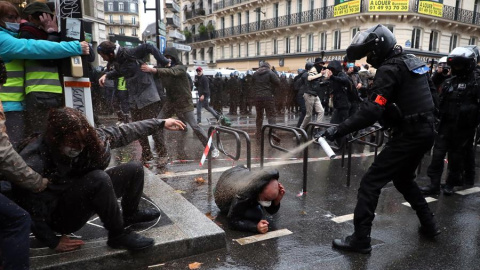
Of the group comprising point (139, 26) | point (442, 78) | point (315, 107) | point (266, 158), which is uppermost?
point (139, 26)

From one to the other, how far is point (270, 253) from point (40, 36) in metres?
2.90

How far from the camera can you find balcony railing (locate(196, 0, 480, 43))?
31.4 meters

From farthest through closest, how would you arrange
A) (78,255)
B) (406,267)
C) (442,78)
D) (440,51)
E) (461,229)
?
1. (440,51)
2. (442,78)
3. (461,229)
4. (406,267)
5. (78,255)

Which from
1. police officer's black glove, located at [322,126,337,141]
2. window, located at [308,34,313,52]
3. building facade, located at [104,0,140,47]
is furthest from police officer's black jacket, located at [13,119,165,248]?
building facade, located at [104,0,140,47]

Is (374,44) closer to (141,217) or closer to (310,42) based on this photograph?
(141,217)

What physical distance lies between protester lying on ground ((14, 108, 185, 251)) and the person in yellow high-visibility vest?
0.93 meters

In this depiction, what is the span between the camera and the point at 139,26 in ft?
325

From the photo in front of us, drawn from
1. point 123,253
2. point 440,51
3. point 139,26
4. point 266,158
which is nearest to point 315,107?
point 266,158

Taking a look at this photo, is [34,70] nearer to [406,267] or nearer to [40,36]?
[40,36]

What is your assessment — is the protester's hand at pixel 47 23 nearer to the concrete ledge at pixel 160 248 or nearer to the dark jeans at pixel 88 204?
the dark jeans at pixel 88 204

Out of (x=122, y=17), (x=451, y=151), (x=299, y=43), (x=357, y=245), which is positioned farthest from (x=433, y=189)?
(x=122, y=17)

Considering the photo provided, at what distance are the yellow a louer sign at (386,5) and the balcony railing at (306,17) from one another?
0.55 m

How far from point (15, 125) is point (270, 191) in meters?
2.41

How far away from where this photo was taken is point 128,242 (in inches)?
113
